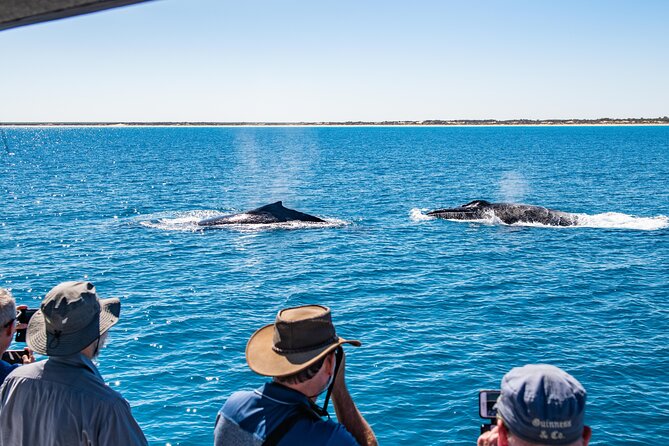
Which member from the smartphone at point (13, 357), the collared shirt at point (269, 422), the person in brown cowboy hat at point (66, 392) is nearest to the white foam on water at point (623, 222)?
the smartphone at point (13, 357)

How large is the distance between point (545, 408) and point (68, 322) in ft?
11.3

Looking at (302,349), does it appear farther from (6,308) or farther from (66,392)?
(6,308)

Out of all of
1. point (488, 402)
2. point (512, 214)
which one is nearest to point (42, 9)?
point (488, 402)

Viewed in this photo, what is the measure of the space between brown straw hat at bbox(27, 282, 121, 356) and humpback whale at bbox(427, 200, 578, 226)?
39022mm

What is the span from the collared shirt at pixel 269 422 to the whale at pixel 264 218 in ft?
119

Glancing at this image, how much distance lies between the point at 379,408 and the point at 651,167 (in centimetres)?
8991

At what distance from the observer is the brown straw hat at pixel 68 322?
15.7 feet

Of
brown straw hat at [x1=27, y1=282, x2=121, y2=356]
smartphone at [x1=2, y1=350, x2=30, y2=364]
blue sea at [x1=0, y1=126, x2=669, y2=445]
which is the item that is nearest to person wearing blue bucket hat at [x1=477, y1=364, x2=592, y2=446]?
brown straw hat at [x1=27, y1=282, x2=121, y2=356]

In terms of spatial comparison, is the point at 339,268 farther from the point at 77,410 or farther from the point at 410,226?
the point at 77,410

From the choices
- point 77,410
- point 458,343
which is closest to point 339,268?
point 458,343

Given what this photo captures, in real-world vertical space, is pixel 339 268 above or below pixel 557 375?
below

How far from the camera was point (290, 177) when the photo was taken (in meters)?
84.3

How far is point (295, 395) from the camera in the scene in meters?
4.00

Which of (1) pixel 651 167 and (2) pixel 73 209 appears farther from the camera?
(1) pixel 651 167
